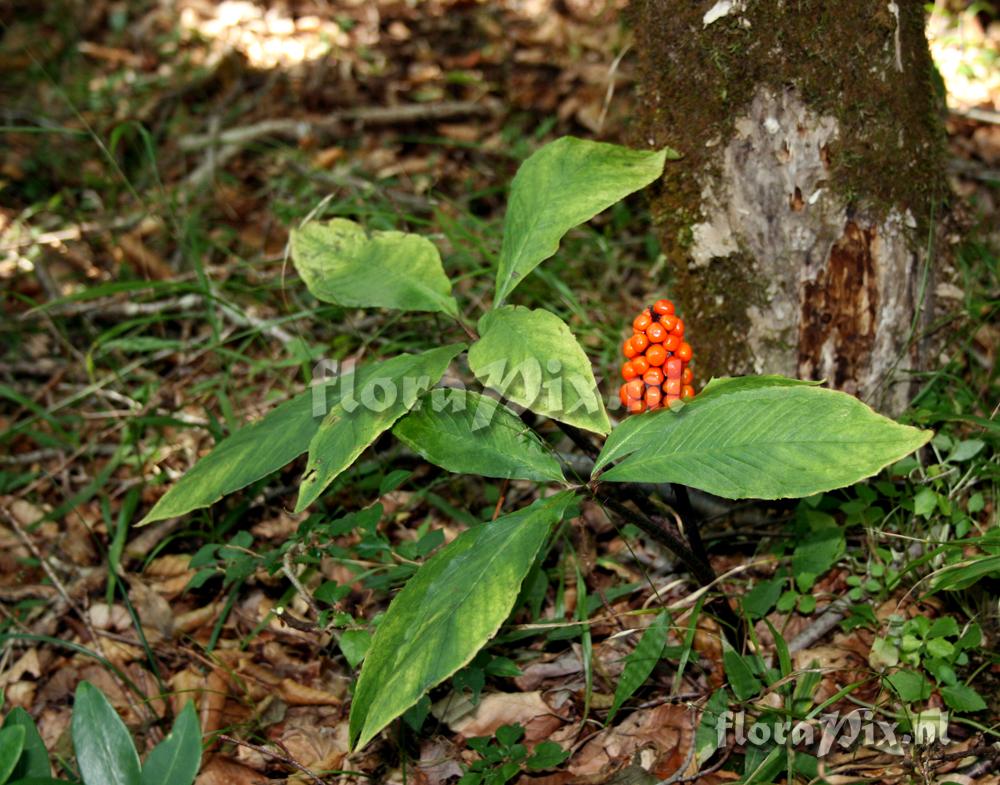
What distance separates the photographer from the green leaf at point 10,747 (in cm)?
140

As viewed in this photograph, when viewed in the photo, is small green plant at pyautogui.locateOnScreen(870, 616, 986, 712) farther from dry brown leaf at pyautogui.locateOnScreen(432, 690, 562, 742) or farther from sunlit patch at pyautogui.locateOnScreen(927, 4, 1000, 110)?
sunlit patch at pyautogui.locateOnScreen(927, 4, 1000, 110)

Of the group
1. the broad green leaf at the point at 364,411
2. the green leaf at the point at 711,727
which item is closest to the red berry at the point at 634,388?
the broad green leaf at the point at 364,411

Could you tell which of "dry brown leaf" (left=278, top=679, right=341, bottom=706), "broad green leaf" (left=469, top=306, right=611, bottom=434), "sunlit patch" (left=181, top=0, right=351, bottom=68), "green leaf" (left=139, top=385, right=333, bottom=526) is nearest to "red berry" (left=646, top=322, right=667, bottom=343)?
"broad green leaf" (left=469, top=306, right=611, bottom=434)

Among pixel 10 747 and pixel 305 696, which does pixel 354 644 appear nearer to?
pixel 305 696

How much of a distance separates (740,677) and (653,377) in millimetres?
696

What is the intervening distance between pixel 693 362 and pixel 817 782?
0.99 metres

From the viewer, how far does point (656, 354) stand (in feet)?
4.74

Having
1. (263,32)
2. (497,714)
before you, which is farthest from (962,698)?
(263,32)

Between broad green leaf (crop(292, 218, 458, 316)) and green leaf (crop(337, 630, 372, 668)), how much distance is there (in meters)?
0.69

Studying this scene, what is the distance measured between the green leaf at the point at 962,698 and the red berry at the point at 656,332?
93 centimetres

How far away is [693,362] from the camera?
2.18 metres

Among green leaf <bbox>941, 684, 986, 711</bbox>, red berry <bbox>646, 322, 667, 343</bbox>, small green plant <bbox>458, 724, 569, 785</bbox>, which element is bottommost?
small green plant <bbox>458, 724, 569, 785</bbox>

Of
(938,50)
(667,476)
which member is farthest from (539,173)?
(938,50)

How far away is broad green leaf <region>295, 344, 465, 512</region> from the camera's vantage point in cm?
151
